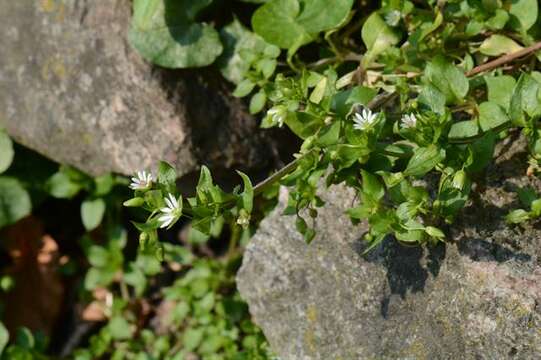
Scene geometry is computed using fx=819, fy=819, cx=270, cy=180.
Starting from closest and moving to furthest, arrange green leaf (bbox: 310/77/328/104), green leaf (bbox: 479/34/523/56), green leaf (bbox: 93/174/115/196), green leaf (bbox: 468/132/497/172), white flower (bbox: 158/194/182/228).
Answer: white flower (bbox: 158/194/182/228), green leaf (bbox: 468/132/497/172), green leaf (bbox: 310/77/328/104), green leaf (bbox: 479/34/523/56), green leaf (bbox: 93/174/115/196)

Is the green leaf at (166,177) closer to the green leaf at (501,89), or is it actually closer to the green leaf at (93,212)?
the green leaf at (501,89)

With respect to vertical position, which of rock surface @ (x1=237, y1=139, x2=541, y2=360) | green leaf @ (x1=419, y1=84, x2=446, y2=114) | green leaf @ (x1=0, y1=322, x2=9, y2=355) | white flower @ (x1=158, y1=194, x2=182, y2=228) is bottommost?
green leaf @ (x1=0, y1=322, x2=9, y2=355)

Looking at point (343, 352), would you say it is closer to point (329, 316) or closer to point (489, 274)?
point (329, 316)

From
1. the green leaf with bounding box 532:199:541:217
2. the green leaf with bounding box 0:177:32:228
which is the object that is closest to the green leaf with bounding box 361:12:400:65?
the green leaf with bounding box 532:199:541:217

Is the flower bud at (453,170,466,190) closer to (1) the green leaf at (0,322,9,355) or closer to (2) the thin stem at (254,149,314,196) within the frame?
(2) the thin stem at (254,149,314,196)

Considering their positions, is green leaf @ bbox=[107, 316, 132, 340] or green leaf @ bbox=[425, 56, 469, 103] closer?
green leaf @ bbox=[425, 56, 469, 103]

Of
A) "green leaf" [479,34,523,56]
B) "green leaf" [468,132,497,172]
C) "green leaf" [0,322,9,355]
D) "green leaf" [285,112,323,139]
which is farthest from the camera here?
"green leaf" [0,322,9,355]

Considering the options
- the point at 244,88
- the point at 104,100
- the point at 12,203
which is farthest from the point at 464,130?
the point at 12,203

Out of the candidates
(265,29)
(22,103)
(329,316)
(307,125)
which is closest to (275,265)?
(329,316)
